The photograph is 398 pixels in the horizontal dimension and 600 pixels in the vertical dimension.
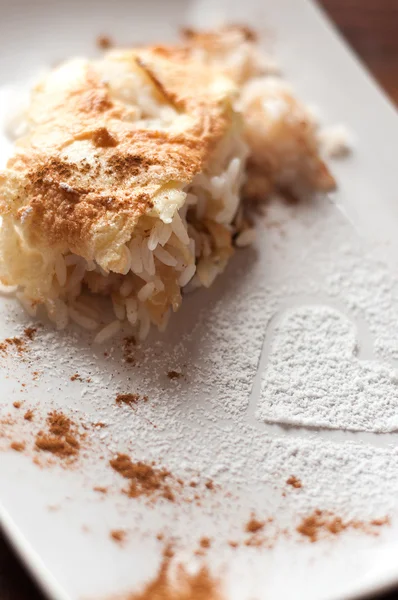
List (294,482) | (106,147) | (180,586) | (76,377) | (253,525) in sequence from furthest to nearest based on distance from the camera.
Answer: (106,147)
(76,377)
(294,482)
(253,525)
(180,586)

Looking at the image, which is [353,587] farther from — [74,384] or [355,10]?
[355,10]

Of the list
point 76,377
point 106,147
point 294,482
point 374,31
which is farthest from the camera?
point 374,31

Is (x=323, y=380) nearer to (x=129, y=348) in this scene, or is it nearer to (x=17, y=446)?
(x=129, y=348)

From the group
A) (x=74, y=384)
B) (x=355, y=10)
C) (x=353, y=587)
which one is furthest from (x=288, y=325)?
(x=355, y=10)

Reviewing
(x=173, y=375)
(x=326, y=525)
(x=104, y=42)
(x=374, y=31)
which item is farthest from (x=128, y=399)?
(x=374, y=31)

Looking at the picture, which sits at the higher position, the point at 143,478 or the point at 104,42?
the point at 104,42

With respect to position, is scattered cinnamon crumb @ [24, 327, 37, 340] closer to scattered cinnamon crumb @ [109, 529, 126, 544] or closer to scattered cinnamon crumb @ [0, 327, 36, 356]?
scattered cinnamon crumb @ [0, 327, 36, 356]

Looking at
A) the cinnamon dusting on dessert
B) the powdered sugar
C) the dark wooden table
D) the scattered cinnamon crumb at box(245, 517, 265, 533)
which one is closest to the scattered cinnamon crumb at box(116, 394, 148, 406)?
the powdered sugar
